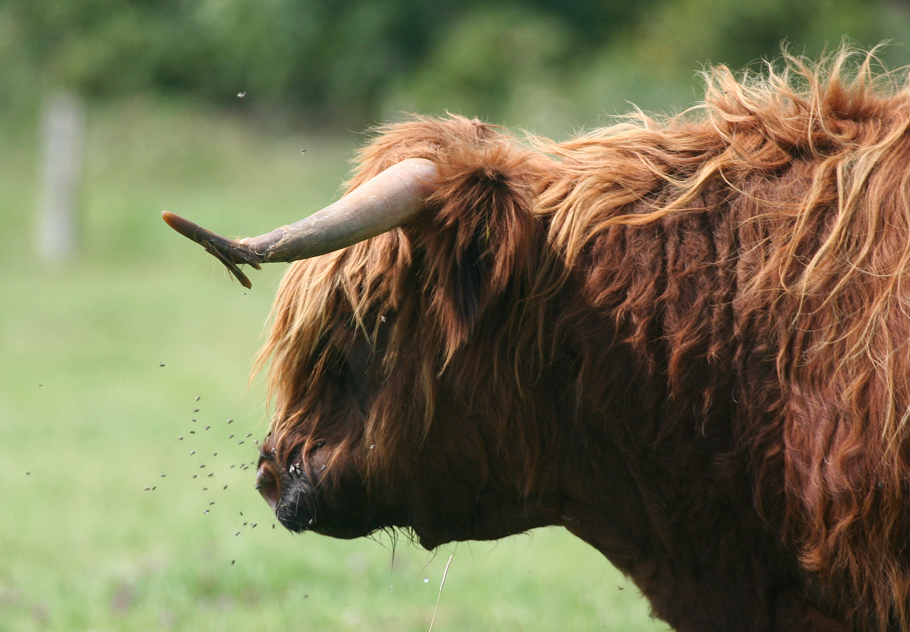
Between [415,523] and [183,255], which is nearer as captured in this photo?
[415,523]

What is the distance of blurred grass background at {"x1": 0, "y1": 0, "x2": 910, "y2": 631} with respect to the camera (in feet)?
16.3

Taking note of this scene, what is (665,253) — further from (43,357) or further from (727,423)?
(43,357)

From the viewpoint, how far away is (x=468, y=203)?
2.44m

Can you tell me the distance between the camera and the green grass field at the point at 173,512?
15.2 feet

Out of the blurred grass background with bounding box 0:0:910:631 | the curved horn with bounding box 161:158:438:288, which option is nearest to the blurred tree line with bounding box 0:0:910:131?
the blurred grass background with bounding box 0:0:910:631

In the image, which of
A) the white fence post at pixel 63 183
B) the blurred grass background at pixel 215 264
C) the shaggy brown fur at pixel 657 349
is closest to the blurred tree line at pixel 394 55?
the blurred grass background at pixel 215 264

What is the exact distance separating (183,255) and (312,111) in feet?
42.6

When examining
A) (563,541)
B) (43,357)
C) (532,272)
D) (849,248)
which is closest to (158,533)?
(563,541)

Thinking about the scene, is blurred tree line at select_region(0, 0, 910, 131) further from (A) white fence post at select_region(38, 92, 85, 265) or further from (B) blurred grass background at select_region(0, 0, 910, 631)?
(A) white fence post at select_region(38, 92, 85, 265)

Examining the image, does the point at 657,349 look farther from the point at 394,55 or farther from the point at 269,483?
the point at 394,55

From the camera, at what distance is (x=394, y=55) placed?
35.8m

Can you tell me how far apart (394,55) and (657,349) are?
34879 millimetres

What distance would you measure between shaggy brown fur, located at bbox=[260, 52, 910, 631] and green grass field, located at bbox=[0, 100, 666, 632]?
43cm

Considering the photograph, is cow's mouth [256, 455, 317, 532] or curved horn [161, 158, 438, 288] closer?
curved horn [161, 158, 438, 288]
